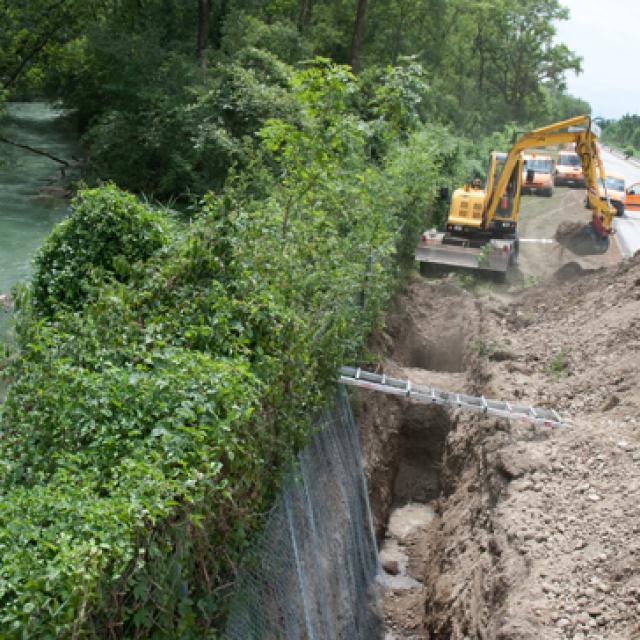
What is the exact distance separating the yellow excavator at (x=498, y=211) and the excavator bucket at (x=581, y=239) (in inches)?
120

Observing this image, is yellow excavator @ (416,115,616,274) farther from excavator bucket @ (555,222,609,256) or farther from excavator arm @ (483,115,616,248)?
excavator bucket @ (555,222,609,256)

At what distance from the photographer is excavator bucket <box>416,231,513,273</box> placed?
21.6 metres

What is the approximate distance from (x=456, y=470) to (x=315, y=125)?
20.7 feet

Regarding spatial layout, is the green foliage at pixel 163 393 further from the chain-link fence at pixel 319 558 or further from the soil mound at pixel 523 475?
the soil mound at pixel 523 475

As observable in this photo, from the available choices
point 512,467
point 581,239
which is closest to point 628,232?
point 581,239

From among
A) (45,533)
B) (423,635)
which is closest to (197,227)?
(45,533)

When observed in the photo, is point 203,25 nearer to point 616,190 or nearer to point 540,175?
point 540,175

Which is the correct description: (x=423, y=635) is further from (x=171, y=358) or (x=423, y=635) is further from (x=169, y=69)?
(x=169, y=69)

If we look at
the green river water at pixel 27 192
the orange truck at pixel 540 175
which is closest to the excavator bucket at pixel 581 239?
the orange truck at pixel 540 175

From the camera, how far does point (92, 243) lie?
28.4 ft

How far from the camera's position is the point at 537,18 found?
61.1m

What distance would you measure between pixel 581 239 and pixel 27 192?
55.7ft

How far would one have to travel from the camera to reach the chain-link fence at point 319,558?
6.86m

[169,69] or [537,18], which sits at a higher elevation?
[537,18]
